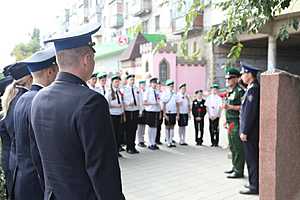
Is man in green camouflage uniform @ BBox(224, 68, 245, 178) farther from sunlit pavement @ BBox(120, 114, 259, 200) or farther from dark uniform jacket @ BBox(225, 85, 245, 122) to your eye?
sunlit pavement @ BBox(120, 114, 259, 200)

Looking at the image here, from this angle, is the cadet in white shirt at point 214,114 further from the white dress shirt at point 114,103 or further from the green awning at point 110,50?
the green awning at point 110,50

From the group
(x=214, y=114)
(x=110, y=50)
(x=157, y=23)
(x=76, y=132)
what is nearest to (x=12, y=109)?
(x=76, y=132)

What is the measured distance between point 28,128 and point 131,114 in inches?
254

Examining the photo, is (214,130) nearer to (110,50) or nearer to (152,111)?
(152,111)

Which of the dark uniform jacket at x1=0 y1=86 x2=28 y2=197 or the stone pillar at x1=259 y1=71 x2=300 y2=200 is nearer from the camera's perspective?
the dark uniform jacket at x1=0 y1=86 x2=28 y2=197

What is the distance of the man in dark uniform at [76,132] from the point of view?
1.99m

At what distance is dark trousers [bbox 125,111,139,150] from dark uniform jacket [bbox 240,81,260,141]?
3975mm

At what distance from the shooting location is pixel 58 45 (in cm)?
217

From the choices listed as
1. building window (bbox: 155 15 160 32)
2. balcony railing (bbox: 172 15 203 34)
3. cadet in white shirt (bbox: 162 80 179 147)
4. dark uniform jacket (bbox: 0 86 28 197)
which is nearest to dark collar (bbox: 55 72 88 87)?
dark uniform jacket (bbox: 0 86 28 197)

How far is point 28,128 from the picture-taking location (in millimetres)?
2865

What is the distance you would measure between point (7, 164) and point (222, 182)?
12.3ft

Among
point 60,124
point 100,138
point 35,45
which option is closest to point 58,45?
point 60,124

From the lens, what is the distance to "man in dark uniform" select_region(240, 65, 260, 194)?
5547mm

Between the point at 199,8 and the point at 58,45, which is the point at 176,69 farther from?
the point at 58,45
